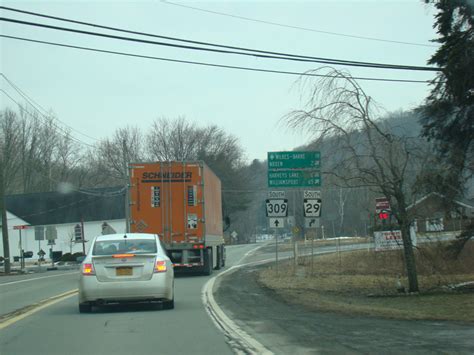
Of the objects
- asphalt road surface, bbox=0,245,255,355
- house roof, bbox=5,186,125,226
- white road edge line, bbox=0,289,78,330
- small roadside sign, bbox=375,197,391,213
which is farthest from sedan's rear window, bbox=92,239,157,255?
house roof, bbox=5,186,125,226

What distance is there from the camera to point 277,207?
79.9ft

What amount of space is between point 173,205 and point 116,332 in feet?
44.8

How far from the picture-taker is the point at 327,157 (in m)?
18.0

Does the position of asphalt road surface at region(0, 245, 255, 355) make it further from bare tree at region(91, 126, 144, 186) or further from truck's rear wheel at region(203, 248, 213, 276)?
bare tree at region(91, 126, 144, 186)

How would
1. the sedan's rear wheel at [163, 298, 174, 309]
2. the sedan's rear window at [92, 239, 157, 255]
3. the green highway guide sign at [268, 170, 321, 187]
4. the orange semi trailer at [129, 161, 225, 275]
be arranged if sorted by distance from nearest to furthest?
the sedan's rear window at [92, 239, 157, 255]
the sedan's rear wheel at [163, 298, 174, 309]
the green highway guide sign at [268, 170, 321, 187]
the orange semi trailer at [129, 161, 225, 275]

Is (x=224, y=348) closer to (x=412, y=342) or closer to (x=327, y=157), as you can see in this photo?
(x=412, y=342)

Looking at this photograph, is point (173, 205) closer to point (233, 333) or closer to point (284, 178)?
point (284, 178)

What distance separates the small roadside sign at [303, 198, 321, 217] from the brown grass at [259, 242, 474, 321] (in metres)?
2.35

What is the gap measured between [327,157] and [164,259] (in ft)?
21.4

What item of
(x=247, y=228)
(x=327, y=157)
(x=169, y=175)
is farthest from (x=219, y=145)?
(x=327, y=157)

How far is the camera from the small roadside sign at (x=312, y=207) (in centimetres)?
2272

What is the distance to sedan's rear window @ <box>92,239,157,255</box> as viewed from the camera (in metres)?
13.4

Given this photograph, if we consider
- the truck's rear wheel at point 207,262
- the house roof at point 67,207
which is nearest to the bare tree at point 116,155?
the house roof at point 67,207

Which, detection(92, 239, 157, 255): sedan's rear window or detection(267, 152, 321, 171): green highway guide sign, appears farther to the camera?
detection(267, 152, 321, 171): green highway guide sign
